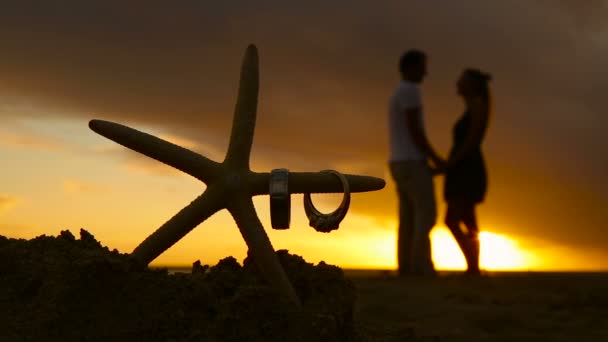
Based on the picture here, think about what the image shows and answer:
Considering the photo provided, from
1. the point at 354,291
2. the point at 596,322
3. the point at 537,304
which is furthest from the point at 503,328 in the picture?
the point at 354,291

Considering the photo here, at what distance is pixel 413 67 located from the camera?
845 centimetres

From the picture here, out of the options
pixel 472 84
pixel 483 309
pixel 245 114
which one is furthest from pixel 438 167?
pixel 245 114

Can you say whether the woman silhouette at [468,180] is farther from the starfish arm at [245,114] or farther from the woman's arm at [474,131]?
the starfish arm at [245,114]

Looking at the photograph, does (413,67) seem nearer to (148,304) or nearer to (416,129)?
(416,129)

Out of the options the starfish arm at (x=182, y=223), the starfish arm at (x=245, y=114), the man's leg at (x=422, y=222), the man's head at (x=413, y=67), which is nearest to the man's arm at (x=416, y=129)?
the man's leg at (x=422, y=222)

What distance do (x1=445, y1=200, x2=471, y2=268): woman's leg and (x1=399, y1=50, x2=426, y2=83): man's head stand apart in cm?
144

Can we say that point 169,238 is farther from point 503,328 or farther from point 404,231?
point 404,231

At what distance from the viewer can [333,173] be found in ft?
10.5

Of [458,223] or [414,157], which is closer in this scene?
[414,157]

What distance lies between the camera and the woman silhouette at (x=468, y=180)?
28.1ft

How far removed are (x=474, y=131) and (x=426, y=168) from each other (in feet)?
2.49

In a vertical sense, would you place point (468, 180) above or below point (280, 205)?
above

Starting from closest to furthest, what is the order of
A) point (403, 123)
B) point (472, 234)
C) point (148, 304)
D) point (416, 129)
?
point (148, 304) → point (416, 129) → point (403, 123) → point (472, 234)

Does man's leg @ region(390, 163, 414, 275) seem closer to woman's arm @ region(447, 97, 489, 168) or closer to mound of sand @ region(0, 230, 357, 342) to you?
woman's arm @ region(447, 97, 489, 168)
